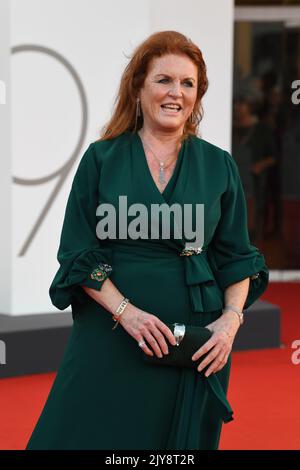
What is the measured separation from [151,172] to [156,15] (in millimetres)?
3971

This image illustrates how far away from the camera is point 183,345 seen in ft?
8.04

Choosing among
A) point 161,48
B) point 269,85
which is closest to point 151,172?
point 161,48

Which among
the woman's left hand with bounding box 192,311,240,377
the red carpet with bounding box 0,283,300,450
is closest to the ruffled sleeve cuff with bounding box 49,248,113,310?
the woman's left hand with bounding box 192,311,240,377

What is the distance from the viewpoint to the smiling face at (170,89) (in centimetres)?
250

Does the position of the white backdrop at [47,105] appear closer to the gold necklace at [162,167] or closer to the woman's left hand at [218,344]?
the gold necklace at [162,167]

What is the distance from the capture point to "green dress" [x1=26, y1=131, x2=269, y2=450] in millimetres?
2490

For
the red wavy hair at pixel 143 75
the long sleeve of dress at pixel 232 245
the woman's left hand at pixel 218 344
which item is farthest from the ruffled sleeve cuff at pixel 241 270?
the red wavy hair at pixel 143 75

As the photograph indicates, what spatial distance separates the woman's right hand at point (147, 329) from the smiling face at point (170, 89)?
0.52m

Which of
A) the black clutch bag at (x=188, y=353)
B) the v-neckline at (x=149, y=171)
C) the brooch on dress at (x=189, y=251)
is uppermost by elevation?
the v-neckline at (x=149, y=171)

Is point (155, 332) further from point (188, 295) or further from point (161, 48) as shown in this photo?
point (161, 48)

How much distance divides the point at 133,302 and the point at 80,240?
0.22 meters

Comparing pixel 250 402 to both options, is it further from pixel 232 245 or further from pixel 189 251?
pixel 189 251

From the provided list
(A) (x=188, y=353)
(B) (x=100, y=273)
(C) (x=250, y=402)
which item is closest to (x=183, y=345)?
(A) (x=188, y=353)

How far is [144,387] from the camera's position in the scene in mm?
2510
